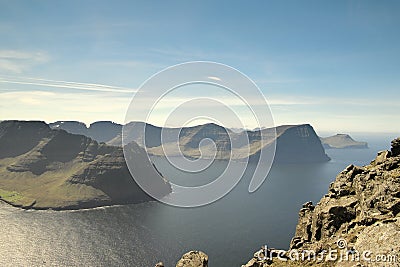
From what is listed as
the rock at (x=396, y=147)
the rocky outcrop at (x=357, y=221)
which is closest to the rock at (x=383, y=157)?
the rocky outcrop at (x=357, y=221)

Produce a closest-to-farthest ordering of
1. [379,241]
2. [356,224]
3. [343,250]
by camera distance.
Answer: [379,241]
[343,250]
[356,224]

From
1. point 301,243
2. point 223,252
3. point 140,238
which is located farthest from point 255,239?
point 301,243

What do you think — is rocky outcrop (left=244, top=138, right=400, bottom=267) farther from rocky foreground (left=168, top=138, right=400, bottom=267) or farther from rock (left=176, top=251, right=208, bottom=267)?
rock (left=176, top=251, right=208, bottom=267)

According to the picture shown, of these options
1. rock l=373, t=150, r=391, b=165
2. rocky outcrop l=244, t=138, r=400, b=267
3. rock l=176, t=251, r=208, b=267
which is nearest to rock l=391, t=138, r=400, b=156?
rocky outcrop l=244, t=138, r=400, b=267

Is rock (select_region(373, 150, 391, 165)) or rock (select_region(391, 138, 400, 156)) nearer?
rock (select_region(391, 138, 400, 156))

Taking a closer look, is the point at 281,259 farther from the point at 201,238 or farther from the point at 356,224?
the point at 201,238

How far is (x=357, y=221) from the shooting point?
171ft

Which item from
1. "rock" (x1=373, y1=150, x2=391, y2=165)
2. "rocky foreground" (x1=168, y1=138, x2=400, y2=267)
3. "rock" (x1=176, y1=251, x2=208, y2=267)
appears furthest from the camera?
"rock" (x1=373, y1=150, x2=391, y2=165)

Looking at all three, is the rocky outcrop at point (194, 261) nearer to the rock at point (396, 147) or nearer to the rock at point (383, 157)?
the rock at point (383, 157)

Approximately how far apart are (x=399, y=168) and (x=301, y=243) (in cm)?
2627

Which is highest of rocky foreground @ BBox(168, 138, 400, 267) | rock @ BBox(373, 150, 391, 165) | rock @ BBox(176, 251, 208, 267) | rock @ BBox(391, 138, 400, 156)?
rock @ BBox(391, 138, 400, 156)

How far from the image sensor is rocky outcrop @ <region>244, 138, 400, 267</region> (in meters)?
38.8

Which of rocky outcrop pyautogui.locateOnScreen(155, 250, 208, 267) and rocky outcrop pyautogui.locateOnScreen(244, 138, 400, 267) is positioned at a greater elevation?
rocky outcrop pyautogui.locateOnScreen(244, 138, 400, 267)

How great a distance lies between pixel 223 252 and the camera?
169 m
